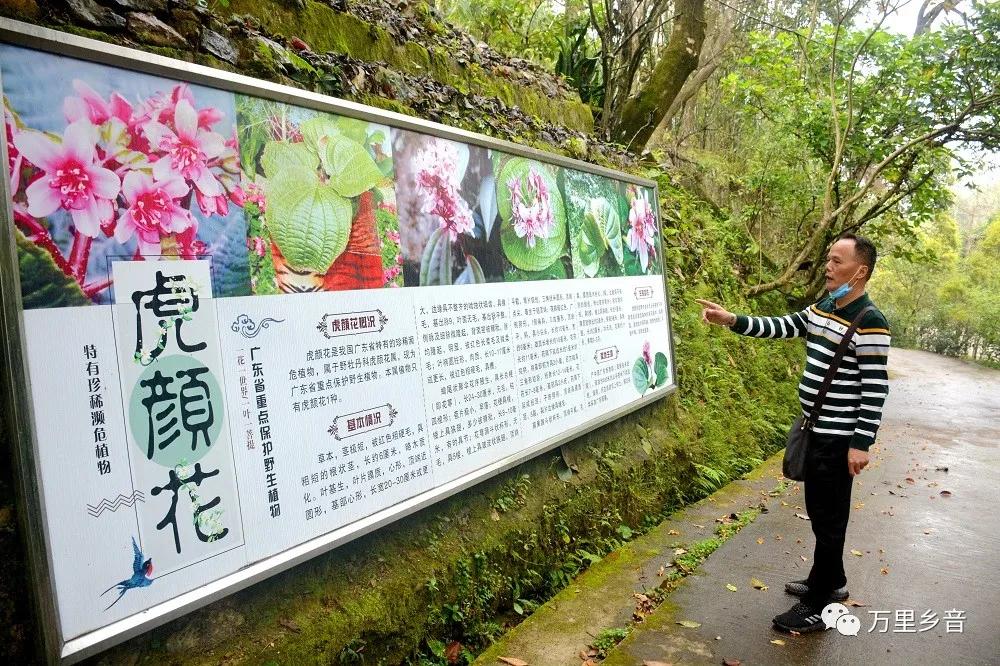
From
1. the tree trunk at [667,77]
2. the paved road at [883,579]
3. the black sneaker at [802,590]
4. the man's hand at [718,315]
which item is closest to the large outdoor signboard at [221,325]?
the man's hand at [718,315]

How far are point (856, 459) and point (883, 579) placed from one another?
1220 mm

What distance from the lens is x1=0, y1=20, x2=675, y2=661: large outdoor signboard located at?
165 centimetres

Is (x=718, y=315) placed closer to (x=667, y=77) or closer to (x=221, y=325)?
(x=221, y=325)

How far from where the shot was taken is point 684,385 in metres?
5.28

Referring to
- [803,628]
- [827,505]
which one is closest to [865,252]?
[827,505]

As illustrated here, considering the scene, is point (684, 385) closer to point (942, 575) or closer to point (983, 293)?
point (942, 575)

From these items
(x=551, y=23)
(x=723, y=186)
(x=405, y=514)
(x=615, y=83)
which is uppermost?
(x=551, y=23)

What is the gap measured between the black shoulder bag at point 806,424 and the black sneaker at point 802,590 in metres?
0.64

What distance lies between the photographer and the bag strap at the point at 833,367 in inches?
114

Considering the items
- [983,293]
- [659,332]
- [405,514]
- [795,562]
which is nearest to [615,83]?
[659,332]

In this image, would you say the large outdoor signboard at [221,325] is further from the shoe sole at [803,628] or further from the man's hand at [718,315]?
the shoe sole at [803,628]

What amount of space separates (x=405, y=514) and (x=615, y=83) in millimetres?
6420

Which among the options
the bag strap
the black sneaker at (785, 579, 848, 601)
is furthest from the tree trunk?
the black sneaker at (785, 579, 848, 601)

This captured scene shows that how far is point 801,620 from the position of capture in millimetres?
3000
